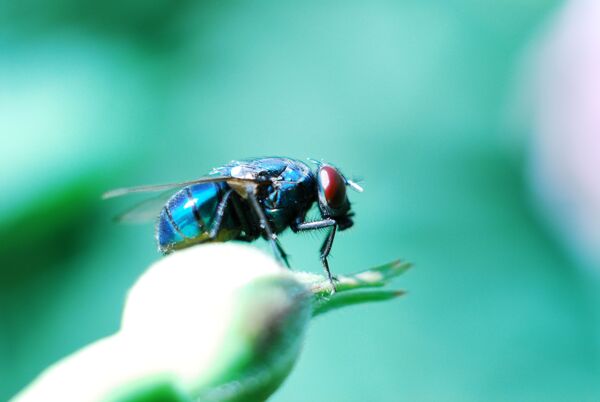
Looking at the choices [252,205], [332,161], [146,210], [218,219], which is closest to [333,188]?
[252,205]

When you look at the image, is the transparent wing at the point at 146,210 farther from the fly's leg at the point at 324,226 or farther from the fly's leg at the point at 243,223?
the fly's leg at the point at 324,226

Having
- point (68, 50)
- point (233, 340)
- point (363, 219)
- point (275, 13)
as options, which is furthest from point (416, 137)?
point (233, 340)

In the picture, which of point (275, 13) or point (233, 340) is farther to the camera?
point (275, 13)

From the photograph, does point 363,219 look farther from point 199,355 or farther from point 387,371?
point 199,355

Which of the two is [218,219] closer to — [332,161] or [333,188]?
[333,188]

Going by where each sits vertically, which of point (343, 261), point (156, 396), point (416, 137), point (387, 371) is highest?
point (156, 396)

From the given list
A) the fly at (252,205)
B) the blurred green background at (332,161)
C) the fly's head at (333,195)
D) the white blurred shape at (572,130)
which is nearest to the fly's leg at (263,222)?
the fly at (252,205)

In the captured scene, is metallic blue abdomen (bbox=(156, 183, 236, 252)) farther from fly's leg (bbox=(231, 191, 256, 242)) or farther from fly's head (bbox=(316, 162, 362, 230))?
fly's head (bbox=(316, 162, 362, 230))
